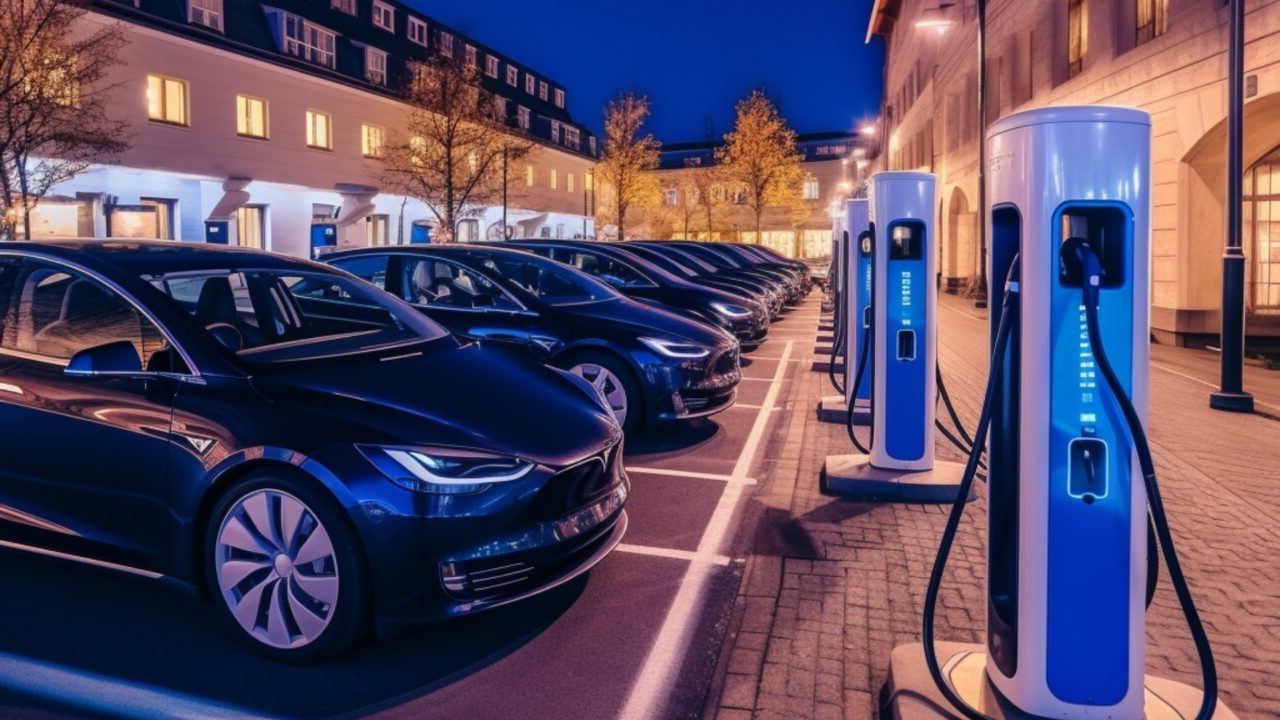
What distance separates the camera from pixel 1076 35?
70.2 ft

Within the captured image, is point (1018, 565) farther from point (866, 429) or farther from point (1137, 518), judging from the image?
point (866, 429)

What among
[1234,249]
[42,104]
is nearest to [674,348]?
[1234,249]

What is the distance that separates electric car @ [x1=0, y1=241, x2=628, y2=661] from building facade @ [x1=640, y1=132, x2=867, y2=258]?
2725 inches

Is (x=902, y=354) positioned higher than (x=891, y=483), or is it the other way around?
(x=902, y=354)

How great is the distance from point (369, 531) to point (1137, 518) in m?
2.65

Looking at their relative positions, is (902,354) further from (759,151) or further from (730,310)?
(759,151)

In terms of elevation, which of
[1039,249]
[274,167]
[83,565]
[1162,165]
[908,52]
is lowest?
[83,565]

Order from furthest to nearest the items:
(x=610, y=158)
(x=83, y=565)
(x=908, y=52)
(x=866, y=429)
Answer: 1. (x=610, y=158)
2. (x=908, y=52)
3. (x=866, y=429)
4. (x=83, y=565)

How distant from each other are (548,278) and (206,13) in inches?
964

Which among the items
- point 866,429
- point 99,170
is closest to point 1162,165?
point 866,429

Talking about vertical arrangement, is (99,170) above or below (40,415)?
above

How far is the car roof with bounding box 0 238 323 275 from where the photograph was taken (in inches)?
189

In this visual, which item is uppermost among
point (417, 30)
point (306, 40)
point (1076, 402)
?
point (417, 30)

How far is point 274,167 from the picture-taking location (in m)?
31.4
